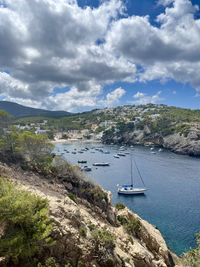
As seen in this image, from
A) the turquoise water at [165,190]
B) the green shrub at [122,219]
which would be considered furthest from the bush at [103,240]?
the turquoise water at [165,190]

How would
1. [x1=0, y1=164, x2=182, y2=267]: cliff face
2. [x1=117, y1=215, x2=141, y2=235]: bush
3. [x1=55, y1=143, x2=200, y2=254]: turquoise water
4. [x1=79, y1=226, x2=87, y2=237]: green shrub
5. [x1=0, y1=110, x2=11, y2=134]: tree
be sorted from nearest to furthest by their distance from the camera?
[x1=0, y1=164, x2=182, y2=267]: cliff face < [x1=79, y1=226, x2=87, y2=237]: green shrub < [x1=117, y1=215, x2=141, y2=235]: bush < [x1=0, y1=110, x2=11, y2=134]: tree < [x1=55, y1=143, x2=200, y2=254]: turquoise water

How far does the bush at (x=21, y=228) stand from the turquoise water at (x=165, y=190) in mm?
42163

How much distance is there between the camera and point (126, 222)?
4762cm

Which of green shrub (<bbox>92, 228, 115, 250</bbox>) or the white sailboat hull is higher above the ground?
green shrub (<bbox>92, 228, 115, 250</bbox>)

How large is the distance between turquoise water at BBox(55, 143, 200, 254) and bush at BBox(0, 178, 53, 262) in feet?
138

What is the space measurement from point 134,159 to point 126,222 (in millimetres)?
131658

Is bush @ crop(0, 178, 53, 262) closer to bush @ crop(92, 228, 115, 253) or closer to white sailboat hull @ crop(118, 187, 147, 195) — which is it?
bush @ crop(92, 228, 115, 253)

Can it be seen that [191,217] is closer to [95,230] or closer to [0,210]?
[95,230]

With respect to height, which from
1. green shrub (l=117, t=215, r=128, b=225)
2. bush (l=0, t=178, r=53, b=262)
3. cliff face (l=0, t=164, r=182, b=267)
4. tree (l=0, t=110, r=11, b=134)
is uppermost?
tree (l=0, t=110, r=11, b=134)

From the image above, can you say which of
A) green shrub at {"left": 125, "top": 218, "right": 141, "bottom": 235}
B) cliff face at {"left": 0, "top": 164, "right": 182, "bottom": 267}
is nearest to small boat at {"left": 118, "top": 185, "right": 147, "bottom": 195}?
green shrub at {"left": 125, "top": 218, "right": 141, "bottom": 235}

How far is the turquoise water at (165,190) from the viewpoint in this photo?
71.7m

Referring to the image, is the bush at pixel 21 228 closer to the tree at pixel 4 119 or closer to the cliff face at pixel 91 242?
the cliff face at pixel 91 242

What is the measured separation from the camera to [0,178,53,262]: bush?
23.4 m

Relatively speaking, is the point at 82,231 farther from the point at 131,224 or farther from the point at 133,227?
the point at 131,224
